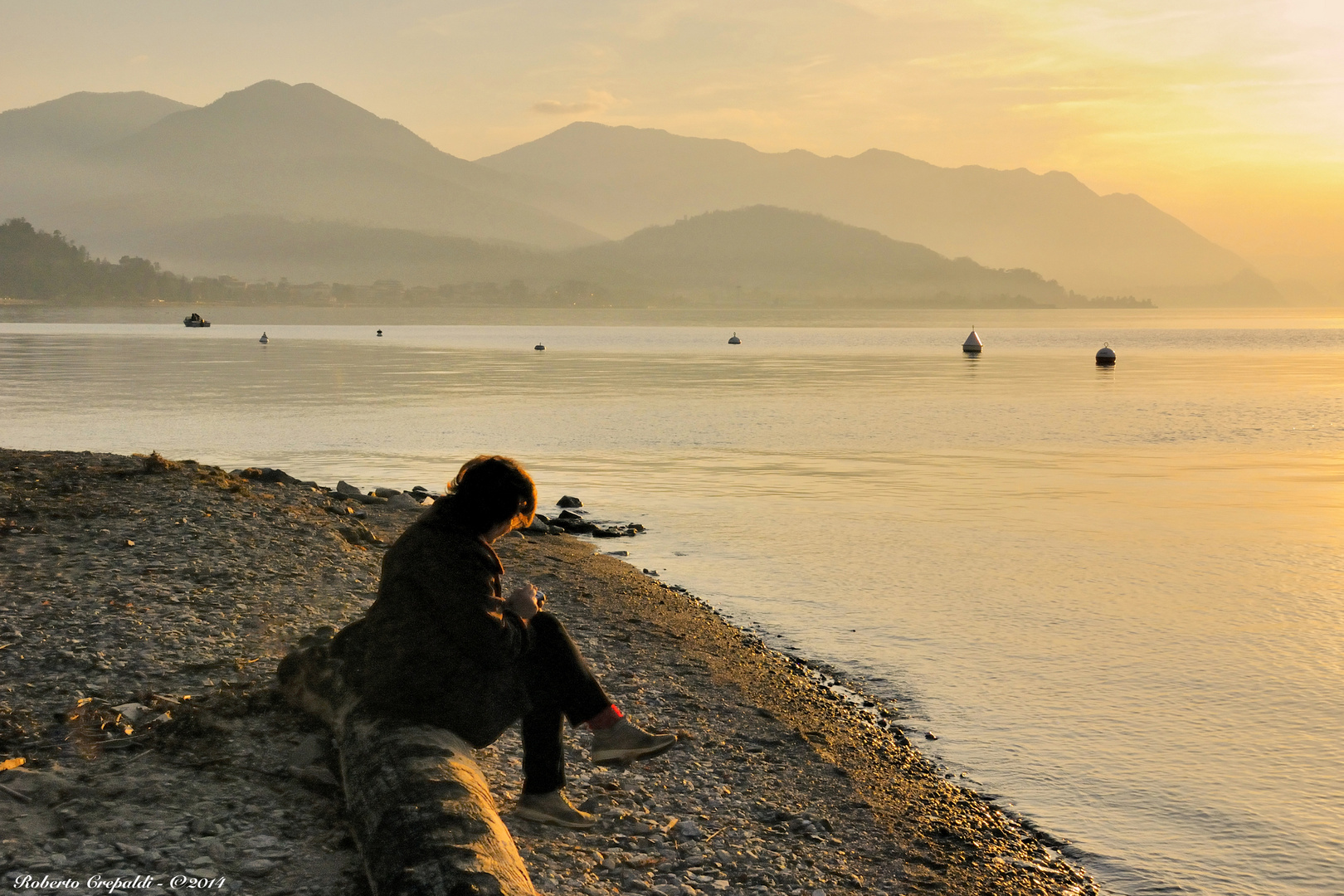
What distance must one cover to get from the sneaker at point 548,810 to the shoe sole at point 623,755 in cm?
34

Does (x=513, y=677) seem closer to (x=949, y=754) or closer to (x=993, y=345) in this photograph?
(x=949, y=754)

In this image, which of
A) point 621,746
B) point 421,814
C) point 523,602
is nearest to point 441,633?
point 523,602

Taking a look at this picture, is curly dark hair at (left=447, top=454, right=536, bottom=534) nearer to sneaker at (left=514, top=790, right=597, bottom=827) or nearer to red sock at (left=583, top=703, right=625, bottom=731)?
red sock at (left=583, top=703, right=625, bottom=731)

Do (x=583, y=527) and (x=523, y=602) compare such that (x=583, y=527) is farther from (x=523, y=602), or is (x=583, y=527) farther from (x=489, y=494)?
(x=489, y=494)

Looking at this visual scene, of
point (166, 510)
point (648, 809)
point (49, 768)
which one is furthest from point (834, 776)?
point (166, 510)

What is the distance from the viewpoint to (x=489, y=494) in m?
5.84

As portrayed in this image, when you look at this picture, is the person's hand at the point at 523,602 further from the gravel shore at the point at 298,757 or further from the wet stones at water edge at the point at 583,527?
the wet stones at water edge at the point at 583,527

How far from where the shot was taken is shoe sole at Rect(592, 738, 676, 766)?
6.38 m

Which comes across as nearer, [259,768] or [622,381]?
[259,768]

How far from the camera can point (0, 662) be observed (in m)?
7.66

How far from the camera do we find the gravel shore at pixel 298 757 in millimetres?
5793

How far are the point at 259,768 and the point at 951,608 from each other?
30.1 feet

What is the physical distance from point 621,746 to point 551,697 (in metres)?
0.51

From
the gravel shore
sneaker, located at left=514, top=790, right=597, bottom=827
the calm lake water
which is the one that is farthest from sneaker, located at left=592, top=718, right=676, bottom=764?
the calm lake water
